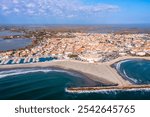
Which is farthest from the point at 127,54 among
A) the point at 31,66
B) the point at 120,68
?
the point at 31,66

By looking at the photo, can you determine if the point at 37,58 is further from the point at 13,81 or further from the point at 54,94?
the point at 54,94

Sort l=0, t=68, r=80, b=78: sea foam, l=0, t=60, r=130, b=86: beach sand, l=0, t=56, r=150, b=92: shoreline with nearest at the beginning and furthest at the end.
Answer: l=0, t=56, r=150, b=92: shoreline, l=0, t=60, r=130, b=86: beach sand, l=0, t=68, r=80, b=78: sea foam

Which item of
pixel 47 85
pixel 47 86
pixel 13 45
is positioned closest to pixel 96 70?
pixel 47 85

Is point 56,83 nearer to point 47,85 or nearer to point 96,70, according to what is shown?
point 47,85

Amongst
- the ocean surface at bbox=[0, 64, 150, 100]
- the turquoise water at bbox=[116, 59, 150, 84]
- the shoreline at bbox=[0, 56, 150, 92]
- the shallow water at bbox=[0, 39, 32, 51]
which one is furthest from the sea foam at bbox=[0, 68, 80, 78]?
the shallow water at bbox=[0, 39, 32, 51]

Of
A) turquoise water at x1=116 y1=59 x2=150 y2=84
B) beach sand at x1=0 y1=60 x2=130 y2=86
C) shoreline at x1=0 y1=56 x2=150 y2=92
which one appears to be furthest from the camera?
turquoise water at x1=116 y1=59 x2=150 y2=84

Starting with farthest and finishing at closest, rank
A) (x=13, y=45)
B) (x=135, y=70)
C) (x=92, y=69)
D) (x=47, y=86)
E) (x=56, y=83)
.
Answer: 1. (x=13, y=45)
2. (x=135, y=70)
3. (x=92, y=69)
4. (x=56, y=83)
5. (x=47, y=86)

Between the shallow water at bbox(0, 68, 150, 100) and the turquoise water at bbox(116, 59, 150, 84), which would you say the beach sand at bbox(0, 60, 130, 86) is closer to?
the turquoise water at bbox(116, 59, 150, 84)
